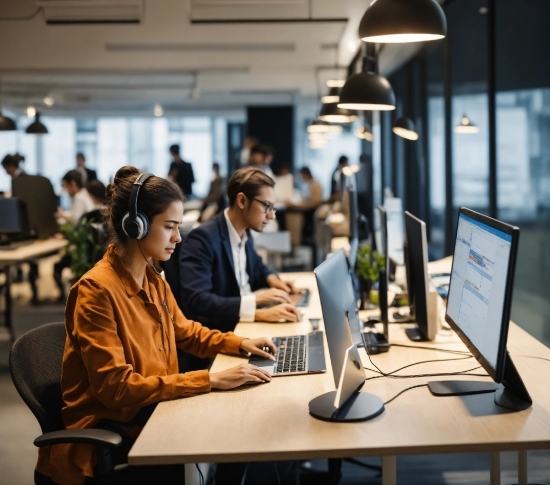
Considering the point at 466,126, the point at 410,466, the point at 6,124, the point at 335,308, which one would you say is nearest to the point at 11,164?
the point at 6,124

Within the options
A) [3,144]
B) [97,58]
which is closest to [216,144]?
[3,144]

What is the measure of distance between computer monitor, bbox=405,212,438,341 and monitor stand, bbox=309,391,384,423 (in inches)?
29.5

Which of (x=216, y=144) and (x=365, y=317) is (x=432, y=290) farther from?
(x=216, y=144)

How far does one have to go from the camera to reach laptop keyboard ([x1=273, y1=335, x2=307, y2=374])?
7.91ft

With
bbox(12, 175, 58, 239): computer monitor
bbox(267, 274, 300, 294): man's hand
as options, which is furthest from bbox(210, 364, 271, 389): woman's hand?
bbox(12, 175, 58, 239): computer monitor

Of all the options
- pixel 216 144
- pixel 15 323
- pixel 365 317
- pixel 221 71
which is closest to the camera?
pixel 365 317

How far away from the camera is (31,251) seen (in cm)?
636

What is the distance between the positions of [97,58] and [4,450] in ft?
23.0

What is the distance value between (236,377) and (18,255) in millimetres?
4375

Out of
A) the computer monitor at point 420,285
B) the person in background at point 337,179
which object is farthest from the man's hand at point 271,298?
the person in background at point 337,179

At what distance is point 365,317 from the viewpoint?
333 centimetres

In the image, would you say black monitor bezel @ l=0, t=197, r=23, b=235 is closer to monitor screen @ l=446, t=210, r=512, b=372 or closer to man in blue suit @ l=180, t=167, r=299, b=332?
man in blue suit @ l=180, t=167, r=299, b=332

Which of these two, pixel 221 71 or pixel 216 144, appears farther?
pixel 216 144

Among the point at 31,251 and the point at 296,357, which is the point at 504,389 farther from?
the point at 31,251
